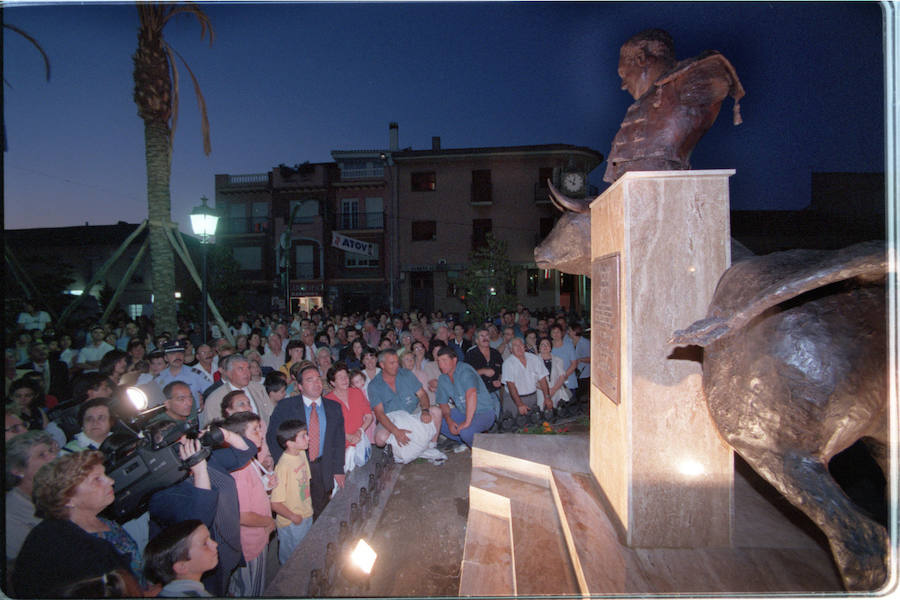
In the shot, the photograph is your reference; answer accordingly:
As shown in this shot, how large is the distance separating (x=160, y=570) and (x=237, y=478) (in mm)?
924

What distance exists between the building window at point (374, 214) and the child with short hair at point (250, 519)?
902 inches

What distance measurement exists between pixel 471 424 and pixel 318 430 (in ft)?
6.63

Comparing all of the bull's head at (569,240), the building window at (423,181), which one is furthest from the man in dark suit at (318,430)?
the building window at (423,181)

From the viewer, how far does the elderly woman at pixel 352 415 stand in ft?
15.1

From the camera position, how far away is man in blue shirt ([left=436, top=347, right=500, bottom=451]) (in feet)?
17.2

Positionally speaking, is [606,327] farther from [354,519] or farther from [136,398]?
[136,398]

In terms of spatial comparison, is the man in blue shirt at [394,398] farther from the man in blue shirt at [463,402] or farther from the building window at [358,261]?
the building window at [358,261]

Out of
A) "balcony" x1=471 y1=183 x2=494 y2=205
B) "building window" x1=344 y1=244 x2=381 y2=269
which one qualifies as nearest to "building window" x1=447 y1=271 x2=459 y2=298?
"balcony" x1=471 y1=183 x2=494 y2=205

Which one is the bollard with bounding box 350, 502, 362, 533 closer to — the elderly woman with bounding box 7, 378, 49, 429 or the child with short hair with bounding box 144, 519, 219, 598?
the child with short hair with bounding box 144, 519, 219, 598

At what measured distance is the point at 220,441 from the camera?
2854 millimetres

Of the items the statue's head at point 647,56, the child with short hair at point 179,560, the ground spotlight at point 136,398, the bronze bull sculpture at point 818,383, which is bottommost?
the child with short hair at point 179,560

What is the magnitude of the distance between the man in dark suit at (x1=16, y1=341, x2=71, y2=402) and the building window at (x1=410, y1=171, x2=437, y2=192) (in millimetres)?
20865

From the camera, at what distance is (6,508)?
87.8 inches

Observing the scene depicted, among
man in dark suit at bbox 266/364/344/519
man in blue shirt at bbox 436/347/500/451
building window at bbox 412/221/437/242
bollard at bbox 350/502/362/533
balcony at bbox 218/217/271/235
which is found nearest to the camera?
bollard at bbox 350/502/362/533
